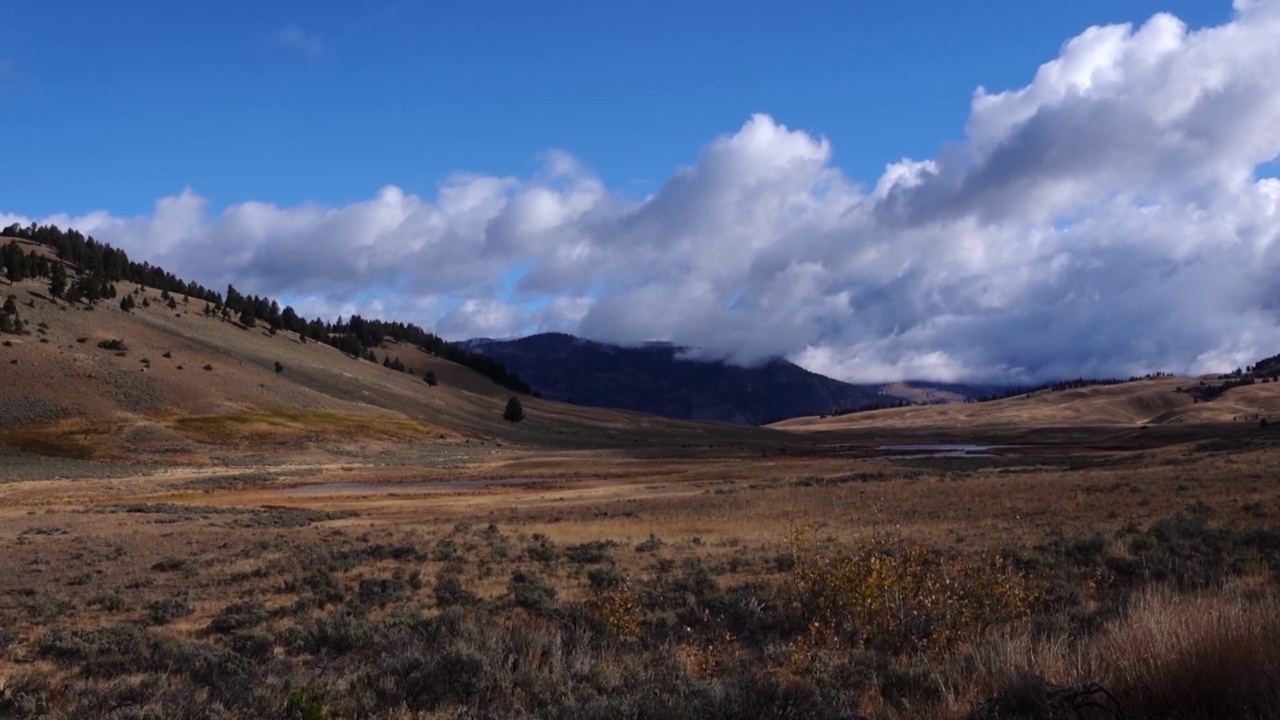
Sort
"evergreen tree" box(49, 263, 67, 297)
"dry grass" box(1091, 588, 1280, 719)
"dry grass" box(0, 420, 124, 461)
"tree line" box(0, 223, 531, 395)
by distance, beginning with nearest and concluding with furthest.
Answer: "dry grass" box(1091, 588, 1280, 719)
"dry grass" box(0, 420, 124, 461)
"evergreen tree" box(49, 263, 67, 297)
"tree line" box(0, 223, 531, 395)

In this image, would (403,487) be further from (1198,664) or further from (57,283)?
(57,283)

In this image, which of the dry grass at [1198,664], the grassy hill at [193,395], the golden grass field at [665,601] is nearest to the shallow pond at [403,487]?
the golden grass field at [665,601]

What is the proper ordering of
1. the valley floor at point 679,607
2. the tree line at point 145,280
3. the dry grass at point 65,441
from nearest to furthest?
the valley floor at point 679,607, the dry grass at point 65,441, the tree line at point 145,280

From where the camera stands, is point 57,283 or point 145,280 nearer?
point 57,283

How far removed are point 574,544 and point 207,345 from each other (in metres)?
114

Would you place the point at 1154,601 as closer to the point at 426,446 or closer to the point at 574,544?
the point at 574,544

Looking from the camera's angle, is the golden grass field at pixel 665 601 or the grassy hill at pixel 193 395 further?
the grassy hill at pixel 193 395

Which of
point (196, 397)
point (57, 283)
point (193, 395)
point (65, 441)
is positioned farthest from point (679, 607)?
point (57, 283)

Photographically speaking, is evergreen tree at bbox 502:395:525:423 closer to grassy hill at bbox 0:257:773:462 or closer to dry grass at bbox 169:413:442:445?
grassy hill at bbox 0:257:773:462

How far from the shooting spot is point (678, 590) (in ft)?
47.4

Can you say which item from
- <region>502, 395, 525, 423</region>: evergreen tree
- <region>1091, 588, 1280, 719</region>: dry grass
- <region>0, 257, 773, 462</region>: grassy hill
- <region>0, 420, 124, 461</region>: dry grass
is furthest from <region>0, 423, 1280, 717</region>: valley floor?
<region>502, 395, 525, 423</region>: evergreen tree

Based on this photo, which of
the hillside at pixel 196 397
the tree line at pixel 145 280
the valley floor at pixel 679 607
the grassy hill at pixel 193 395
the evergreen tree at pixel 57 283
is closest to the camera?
the valley floor at pixel 679 607

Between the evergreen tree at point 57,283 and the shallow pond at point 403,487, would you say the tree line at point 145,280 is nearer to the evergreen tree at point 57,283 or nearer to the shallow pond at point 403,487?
the evergreen tree at point 57,283

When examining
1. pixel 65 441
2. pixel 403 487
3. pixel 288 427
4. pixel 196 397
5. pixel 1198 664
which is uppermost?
pixel 1198 664
